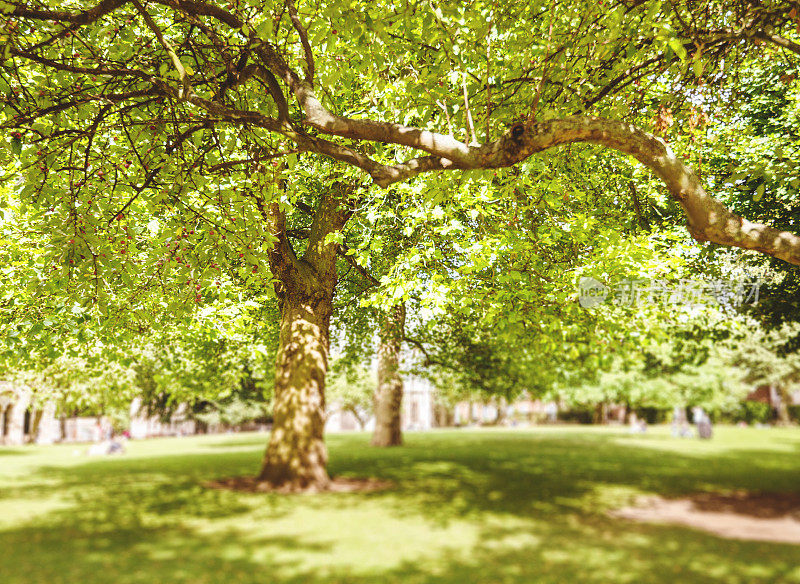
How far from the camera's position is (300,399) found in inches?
462

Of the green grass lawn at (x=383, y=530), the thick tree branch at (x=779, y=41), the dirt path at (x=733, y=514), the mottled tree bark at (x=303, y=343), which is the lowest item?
the dirt path at (x=733, y=514)

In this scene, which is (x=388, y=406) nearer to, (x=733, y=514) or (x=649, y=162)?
(x=733, y=514)

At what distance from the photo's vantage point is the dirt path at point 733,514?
1213 cm

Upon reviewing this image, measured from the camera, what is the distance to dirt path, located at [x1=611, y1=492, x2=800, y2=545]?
12.1 meters

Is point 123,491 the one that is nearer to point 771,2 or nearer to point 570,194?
point 570,194

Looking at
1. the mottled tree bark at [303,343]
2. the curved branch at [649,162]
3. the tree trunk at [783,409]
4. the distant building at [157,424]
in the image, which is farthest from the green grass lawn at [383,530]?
the tree trunk at [783,409]

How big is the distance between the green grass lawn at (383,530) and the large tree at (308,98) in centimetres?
534

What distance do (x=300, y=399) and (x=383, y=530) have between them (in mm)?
3396

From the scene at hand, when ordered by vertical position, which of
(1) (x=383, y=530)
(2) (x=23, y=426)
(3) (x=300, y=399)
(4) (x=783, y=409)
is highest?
(3) (x=300, y=399)

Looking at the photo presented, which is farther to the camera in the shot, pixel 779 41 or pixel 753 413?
pixel 753 413

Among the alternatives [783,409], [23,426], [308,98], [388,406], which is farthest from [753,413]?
[23,426]

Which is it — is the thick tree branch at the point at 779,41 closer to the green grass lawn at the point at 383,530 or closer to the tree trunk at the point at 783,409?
the green grass lawn at the point at 383,530

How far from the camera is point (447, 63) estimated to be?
729cm

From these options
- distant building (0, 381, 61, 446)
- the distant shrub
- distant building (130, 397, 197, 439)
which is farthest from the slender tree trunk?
the distant shrub
